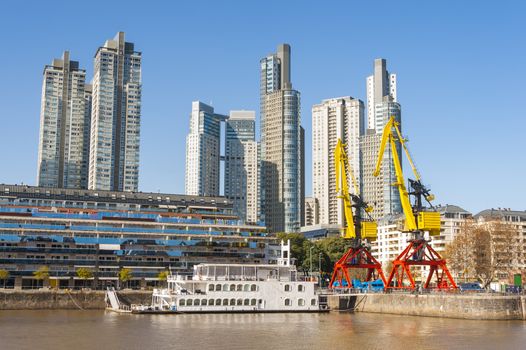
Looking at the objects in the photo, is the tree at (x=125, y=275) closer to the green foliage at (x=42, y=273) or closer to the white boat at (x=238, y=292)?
the green foliage at (x=42, y=273)

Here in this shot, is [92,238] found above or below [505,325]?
above

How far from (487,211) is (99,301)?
111 m

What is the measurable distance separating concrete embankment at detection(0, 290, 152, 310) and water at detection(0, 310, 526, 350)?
12.9 meters

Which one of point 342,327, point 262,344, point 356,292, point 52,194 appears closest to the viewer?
point 262,344

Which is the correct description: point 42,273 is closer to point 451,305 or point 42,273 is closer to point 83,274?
point 83,274

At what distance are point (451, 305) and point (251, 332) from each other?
30.3m

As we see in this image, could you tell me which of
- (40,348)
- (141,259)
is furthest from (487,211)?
(40,348)

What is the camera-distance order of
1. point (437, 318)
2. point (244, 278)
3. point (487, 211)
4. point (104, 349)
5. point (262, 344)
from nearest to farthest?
point (104, 349)
point (262, 344)
point (437, 318)
point (244, 278)
point (487, 211)

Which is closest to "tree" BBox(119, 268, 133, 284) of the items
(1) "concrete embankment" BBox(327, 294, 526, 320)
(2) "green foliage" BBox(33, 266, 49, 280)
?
(2) "green foliage" BBox(33, 266, 49, 280)

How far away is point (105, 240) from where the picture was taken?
13088 centimetres

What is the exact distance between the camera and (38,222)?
5133 inches

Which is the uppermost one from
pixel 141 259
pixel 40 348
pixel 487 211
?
pixel 487 211

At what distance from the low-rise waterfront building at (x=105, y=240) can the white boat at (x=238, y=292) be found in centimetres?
3175

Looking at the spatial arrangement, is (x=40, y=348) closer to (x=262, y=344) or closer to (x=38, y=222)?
(x=262, y=344)
